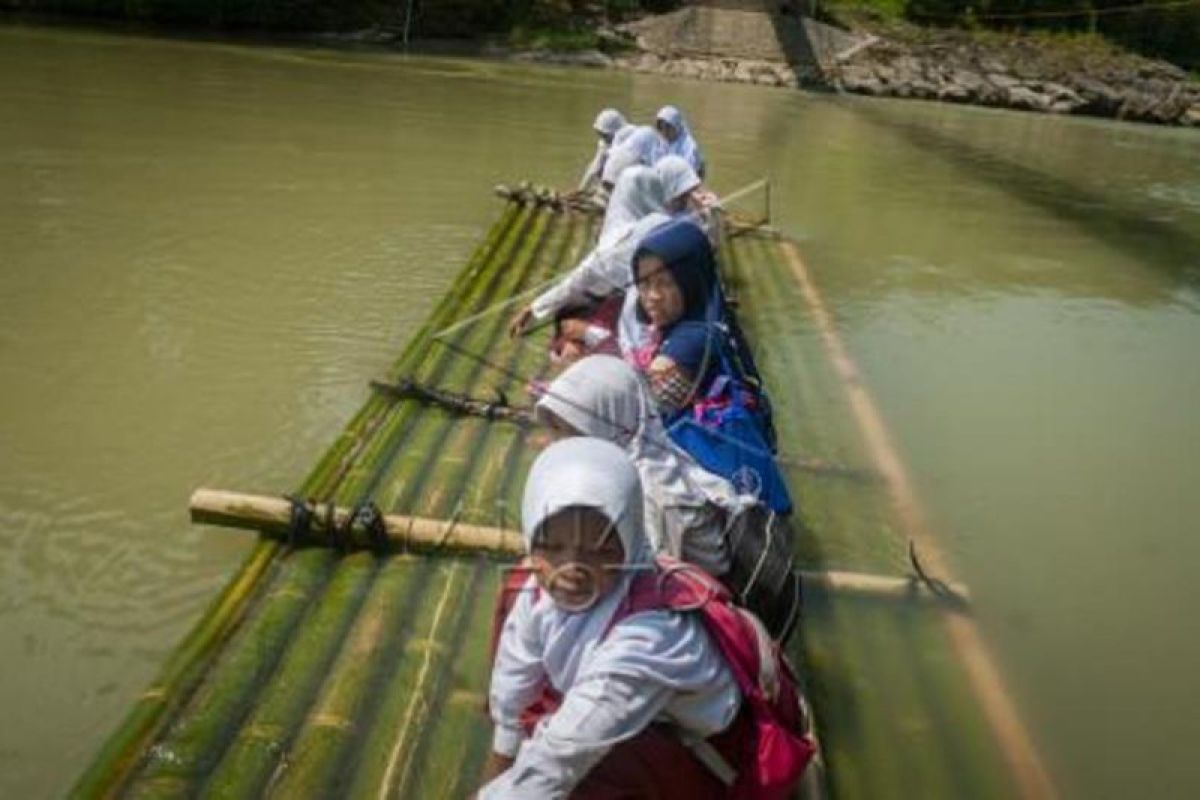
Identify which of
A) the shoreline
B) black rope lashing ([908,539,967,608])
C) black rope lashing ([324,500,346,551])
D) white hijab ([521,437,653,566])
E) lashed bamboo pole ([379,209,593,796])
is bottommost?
black rope lashing ([908,539,967,608])

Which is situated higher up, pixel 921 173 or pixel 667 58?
pixel 667 58

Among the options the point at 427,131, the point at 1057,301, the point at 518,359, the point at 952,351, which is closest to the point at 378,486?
the point at 518,359

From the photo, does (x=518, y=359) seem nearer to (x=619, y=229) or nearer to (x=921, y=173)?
(x=619, y=229)

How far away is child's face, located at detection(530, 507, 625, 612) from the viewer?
6.21 feet

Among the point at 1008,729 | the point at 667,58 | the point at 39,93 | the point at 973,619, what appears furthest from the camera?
the point at 667,58

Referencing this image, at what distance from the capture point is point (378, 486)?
156 inches

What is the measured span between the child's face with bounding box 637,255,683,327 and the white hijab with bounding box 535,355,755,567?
81 cm

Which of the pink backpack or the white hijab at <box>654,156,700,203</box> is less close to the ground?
the white hijab at <box>654,156,700,203</box>

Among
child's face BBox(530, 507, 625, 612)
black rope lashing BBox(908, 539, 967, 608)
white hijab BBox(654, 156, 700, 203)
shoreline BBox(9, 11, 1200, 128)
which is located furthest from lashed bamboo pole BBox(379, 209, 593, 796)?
shoreline BBox(9, 11, 1200, 128)

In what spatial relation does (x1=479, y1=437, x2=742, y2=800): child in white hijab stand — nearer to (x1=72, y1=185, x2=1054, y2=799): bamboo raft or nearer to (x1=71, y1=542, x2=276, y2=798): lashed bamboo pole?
(x1=72, y1=185, x2=1054, y2=799): bamboo raft

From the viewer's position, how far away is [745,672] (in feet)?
6.58

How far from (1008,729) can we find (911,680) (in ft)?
1.04

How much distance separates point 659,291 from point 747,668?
1.82m

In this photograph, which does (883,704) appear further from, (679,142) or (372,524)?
(679,142)
